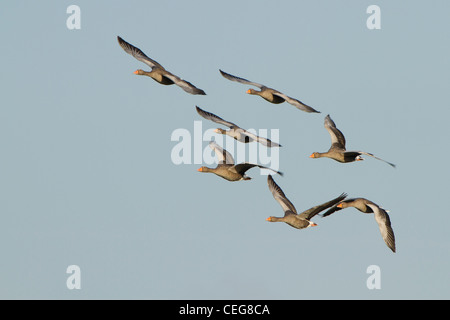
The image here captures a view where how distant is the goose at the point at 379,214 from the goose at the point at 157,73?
22.0 ft

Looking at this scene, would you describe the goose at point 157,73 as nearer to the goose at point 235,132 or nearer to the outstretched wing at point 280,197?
the goose at point 235,132

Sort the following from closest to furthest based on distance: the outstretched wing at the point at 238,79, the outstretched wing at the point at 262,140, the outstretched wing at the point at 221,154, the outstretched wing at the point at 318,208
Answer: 1. the outstretched wing at the point at 318,208
2. the outstretched wing at the point at 262,140
3. the outstretched wing at the point at 238,79
4. the outstretched wing at the point at 221,154

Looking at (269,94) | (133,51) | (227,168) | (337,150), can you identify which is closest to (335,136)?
(337,150)

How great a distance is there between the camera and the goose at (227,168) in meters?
39.8

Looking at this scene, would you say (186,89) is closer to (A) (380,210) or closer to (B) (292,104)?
(B) (292,104)

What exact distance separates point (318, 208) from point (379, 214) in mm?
2313

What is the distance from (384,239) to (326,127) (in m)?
5.89

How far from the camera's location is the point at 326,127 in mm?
42375

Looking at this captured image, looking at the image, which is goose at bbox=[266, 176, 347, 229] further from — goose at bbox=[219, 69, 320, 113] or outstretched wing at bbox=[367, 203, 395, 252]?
goose at bbox=[219, 69, 320, 113]

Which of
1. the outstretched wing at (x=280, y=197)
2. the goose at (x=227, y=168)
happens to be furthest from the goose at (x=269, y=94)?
the outstretched wing at (x=280, y=197)

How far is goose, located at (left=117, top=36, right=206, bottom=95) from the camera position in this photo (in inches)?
1574

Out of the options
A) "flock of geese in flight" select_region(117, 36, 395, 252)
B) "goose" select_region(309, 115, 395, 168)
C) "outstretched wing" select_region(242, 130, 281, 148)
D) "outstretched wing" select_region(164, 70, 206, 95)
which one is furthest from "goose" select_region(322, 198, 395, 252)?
"outstretched wing" select_region(164, 70, 206, 95)

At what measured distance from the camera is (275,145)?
3784cm

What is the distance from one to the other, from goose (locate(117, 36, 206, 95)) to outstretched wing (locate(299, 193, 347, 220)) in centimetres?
591
